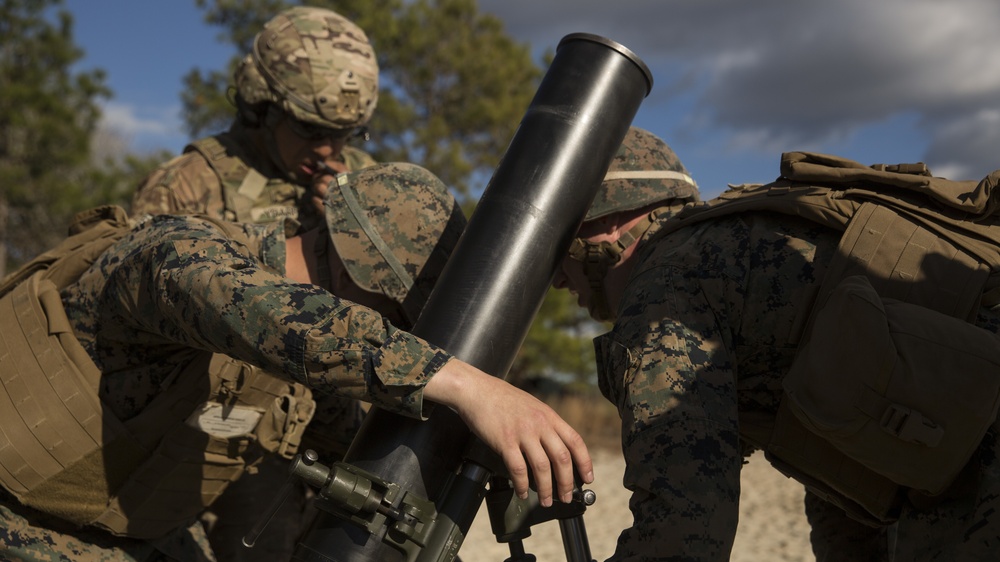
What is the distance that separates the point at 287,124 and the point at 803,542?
5.92 metres

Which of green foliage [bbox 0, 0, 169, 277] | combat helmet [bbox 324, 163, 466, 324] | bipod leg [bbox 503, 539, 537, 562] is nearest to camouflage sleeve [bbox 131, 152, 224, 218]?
combat helmet [bbox 324, 163, 466, 324]

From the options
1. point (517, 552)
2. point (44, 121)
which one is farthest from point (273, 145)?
point (44, 121)

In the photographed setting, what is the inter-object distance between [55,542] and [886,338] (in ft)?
7.61

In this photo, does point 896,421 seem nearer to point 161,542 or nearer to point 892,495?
point 892,495

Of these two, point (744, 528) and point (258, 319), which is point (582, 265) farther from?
point (744, 528)

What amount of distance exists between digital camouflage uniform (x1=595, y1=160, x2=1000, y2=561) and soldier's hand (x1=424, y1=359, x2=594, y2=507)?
6.8 inches

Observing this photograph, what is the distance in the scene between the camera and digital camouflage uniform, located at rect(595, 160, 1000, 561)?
85.4 inches

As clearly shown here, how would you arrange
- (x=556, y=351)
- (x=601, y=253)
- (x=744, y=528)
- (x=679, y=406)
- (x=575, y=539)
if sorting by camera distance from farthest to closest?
(x=556, y=351)
(x=744, y=528)
(x=601, y=253)
(x=575, y=539)
(x=679, y=406)

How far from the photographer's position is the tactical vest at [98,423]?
107 inches

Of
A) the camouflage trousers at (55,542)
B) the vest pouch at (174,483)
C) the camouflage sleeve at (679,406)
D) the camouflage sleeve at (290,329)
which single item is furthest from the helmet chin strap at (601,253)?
the camouflage trousers at (55,542)

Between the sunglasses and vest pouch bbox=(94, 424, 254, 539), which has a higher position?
the sunglasses

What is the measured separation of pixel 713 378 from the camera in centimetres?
229

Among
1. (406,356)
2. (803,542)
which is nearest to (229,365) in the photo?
(406,356)

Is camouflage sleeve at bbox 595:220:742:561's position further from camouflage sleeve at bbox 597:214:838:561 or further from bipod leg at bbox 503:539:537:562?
bipod leg at bbox 503:539:537:562
